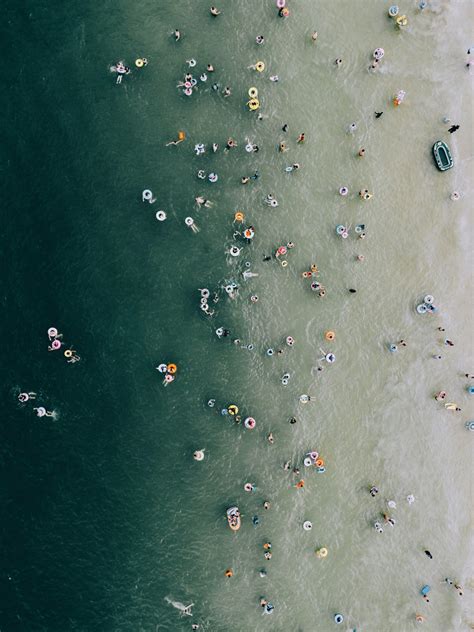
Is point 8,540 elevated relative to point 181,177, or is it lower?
lower

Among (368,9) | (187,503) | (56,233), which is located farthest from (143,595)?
(368,9)

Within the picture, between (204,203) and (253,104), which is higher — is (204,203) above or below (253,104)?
below

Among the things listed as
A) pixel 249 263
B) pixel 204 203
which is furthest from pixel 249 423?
pixel 204 203

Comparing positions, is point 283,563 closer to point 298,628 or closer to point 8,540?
point 298,628

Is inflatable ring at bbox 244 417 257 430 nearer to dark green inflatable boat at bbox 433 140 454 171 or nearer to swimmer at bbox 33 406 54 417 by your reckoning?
swimmer at bbox 33 406 54 417

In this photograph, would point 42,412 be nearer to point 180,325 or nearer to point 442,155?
point 180,325

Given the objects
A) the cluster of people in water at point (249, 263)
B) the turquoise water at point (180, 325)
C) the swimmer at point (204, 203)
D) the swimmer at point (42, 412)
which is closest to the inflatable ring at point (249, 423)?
the cluster of people in water at point (249, 263)

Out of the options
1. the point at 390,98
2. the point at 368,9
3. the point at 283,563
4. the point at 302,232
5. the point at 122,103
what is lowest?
the point at 283,563
